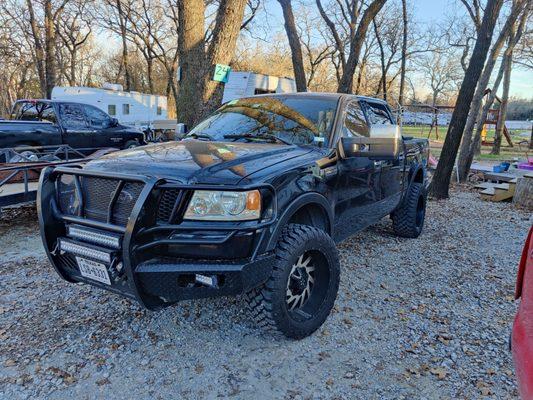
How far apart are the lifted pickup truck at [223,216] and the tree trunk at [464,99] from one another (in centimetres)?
610

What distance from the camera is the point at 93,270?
8.95 ft

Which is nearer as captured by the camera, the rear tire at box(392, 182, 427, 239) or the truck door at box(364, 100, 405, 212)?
the truck door at box(364, 100, 405, 212)

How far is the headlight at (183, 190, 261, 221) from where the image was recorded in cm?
258

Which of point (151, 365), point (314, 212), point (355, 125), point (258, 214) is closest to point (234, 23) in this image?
point (355, 125)

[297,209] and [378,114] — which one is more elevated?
[378,114]

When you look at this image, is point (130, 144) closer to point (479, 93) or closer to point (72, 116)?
point (72, 116)

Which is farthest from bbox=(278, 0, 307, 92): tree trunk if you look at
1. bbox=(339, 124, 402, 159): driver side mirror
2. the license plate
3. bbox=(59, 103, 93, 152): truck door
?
the license plate

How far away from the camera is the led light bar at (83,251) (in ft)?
8.55

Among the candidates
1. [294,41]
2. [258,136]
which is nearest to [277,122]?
[258,136]

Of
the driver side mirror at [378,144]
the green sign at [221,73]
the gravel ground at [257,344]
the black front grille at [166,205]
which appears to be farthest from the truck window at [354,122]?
the green sign at [221,73]

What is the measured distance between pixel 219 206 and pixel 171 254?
42 centimetres

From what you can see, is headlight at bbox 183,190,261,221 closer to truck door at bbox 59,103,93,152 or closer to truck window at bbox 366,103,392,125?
truck window at bbox 366,103,392,125

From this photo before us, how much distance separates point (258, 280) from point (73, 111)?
977cm

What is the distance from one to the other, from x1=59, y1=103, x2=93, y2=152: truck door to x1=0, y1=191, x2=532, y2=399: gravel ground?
6355mm
